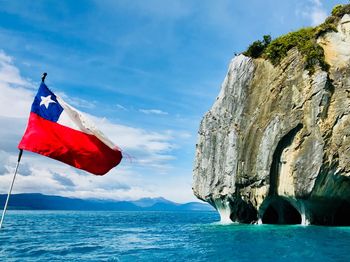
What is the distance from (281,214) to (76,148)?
4045cm

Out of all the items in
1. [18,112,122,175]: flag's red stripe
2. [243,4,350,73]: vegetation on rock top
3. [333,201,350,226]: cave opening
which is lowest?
[18,112,122,175]: flag's red stripe

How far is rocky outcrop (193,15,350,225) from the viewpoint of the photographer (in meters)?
39.6

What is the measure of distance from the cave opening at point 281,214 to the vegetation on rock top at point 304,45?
1475 cm

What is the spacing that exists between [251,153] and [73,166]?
37.5 m

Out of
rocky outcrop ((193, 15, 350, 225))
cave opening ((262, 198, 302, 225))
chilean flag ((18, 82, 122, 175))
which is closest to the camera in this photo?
chilean flag ((18, 82, 122, 175))

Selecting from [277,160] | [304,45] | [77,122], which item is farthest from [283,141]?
[77,122]

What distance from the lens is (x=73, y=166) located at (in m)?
9.01

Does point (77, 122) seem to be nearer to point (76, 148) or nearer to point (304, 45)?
point (76, 148)

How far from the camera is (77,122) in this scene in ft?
30.4

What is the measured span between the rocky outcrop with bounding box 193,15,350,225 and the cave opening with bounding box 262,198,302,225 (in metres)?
0.11

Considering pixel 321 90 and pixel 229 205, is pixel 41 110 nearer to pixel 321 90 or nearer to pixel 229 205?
pixel 321 90

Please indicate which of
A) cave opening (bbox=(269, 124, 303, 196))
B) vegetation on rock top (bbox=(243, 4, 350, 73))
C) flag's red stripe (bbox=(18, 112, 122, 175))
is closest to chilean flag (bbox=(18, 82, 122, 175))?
flag's red stripe (bbox=(18, 112, 122, 175))

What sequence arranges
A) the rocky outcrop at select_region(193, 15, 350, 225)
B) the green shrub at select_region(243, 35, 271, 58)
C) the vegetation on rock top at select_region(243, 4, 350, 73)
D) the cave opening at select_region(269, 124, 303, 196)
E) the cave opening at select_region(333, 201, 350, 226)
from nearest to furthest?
the rocky outcrop at select_region(193, 15, 350, 225) → the cave opening at select_region(269, 124, 303, 196) → the vegetation on rock top at select_region(243, 4, 350, 73) → the cave opening at select_region(333, 201, 350, 226) → the green shrub at select_region(243, 35, 271, 58)

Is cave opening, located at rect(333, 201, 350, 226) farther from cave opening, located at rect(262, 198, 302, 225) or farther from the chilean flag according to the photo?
the chilean flag
